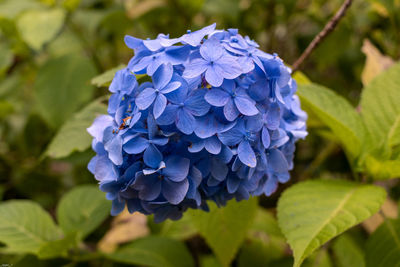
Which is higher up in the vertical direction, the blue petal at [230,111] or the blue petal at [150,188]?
the blue petal at [230,111]

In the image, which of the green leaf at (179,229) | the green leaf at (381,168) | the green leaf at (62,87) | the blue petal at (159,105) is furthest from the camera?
the green leaf at (62,87)

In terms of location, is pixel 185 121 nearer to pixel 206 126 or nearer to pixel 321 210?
pixel 206 126

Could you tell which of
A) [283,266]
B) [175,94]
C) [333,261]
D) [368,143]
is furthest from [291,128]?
[333,261]

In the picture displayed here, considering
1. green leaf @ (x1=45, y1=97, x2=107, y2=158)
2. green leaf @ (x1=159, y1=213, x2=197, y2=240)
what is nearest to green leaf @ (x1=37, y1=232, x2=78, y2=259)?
green leaf @ (x1=45, y1=97, x2=107, y2=158)

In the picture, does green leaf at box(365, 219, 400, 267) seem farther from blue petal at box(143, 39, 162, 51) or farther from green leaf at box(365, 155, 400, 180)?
blue petal at box(143, 39, 162, 51)

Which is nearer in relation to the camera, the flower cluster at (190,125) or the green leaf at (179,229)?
the flower cluster at (190,125)

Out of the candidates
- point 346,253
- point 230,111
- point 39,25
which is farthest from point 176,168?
point 39,25

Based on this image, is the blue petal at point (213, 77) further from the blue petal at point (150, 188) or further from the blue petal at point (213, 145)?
the blue petal at point (150, 188)

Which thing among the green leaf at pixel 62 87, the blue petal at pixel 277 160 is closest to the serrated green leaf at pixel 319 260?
the blue petal at pixel 277 160
